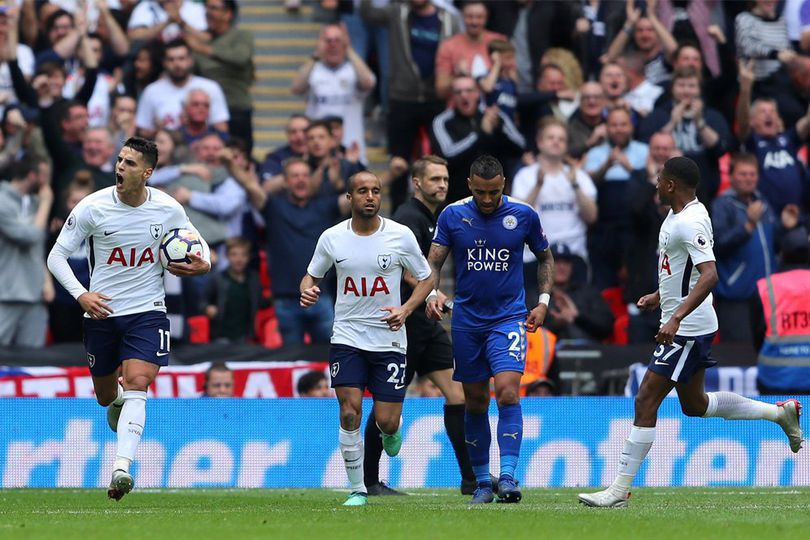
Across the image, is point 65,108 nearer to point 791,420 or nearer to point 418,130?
point 418,130

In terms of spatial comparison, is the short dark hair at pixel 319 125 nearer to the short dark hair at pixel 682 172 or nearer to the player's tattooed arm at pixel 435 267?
the player's tattooed arm at pixel 435 267

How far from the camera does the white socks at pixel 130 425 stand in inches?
442

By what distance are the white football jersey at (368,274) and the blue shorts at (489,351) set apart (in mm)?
455

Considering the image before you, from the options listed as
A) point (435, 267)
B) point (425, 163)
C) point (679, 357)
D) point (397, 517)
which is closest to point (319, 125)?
point (425, 163)

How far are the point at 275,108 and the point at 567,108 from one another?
4518mm

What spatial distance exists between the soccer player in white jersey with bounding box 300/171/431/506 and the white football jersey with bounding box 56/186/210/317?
1.07 m

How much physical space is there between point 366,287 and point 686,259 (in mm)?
2429

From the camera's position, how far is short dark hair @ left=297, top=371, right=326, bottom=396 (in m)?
16.8

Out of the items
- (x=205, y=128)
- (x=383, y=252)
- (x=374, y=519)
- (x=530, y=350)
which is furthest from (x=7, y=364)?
(x=374, y=519)

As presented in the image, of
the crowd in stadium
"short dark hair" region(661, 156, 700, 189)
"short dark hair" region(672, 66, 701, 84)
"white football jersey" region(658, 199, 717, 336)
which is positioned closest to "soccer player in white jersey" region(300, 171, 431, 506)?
"white football jersey" region(658, 199, 717, 336)

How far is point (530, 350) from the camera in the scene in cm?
1662

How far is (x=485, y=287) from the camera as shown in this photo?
474 inches

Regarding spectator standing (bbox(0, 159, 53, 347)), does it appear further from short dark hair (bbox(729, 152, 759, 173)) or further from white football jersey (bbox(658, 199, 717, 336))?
white football jersey (bbox(658, 199, 717, 336))

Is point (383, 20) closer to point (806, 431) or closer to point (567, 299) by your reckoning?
point (567, 299)
